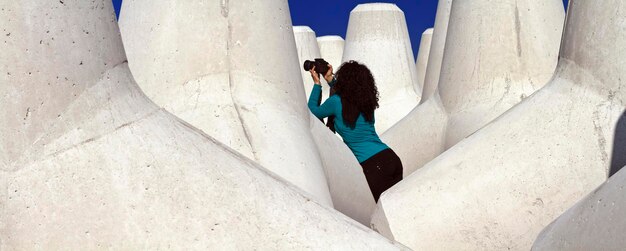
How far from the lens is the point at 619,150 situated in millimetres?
3941

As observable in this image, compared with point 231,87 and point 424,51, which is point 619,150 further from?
point 424,51

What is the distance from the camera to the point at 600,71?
4.10 m

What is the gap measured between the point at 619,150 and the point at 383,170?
93cm

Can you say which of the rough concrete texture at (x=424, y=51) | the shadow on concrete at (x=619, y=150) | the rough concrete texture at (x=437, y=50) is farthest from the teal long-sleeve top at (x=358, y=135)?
the rough concrete texture at (x=424, y=51)

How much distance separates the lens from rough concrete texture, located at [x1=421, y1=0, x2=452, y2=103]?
7.73 metres

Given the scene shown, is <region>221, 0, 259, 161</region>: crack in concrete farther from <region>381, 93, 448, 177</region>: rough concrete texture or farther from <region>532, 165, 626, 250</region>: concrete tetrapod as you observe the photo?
<region>381, 93, 448, 177</region>: rough concrete texture

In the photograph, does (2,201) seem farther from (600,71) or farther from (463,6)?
(463,6)

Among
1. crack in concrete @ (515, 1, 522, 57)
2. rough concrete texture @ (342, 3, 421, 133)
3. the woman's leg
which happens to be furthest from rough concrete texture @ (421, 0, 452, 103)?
the woman's leg

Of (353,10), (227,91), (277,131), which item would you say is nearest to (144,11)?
(227,91)

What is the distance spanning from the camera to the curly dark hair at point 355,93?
4238 millimetres

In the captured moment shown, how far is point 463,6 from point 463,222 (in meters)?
2.61

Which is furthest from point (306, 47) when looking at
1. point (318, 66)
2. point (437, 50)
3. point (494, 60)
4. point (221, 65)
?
point (221, 65)

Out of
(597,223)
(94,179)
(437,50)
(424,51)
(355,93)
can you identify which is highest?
(94,179)

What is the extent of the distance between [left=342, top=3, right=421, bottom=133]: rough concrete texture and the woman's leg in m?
5.76
